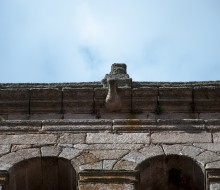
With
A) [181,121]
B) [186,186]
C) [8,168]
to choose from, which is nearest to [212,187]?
[186,186]

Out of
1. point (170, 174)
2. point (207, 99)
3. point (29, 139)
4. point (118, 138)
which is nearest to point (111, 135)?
point (118, 138)

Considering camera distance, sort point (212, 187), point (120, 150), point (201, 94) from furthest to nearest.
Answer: point (201, 94) < point (120, 150) < point (212, 187)

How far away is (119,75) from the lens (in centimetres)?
1567

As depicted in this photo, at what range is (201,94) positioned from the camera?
1509cm

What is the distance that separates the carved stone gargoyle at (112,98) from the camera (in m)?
14.9

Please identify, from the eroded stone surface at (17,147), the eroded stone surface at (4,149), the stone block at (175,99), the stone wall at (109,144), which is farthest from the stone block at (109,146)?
the stone block at (175,99)

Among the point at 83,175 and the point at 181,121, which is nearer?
the point at 83,175

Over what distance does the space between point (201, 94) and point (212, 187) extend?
2338mm

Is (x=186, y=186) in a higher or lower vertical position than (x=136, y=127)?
lower

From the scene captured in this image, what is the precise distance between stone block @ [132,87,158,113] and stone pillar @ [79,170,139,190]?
1.86 m

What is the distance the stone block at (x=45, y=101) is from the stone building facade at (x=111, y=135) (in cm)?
2

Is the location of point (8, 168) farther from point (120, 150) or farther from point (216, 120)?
point (216, 120)

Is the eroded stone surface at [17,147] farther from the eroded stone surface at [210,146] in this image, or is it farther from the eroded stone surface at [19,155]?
the eroded stone surface at [210,146]

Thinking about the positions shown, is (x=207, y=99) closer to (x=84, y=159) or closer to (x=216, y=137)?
(x=216, y=137)
